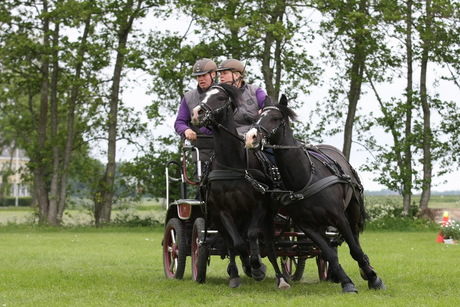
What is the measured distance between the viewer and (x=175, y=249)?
11.4 metres

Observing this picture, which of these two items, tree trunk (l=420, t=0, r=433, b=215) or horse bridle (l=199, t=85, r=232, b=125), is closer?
horse bridle (l=199, t=85, r=232, b=125)

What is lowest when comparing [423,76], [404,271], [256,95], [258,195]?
[404,271]

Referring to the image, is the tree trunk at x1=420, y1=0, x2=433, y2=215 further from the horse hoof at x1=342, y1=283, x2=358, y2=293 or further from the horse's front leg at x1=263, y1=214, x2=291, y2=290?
the horse hoof at x1=342, y1=283, x2=358, y2=293

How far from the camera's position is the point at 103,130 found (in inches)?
1206

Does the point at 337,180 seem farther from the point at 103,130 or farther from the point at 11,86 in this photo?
the point at 11,86

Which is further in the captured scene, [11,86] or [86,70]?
[11,86]

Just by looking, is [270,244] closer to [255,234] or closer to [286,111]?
[255,234]

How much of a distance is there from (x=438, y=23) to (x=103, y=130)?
39.8 ft

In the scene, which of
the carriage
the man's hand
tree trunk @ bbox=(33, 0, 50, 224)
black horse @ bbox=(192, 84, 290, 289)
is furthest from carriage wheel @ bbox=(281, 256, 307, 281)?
tree trunk @ bbox=(33, 0, 50, 224)

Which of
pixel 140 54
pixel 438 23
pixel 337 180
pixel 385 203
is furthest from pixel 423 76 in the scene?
pixel 337 180

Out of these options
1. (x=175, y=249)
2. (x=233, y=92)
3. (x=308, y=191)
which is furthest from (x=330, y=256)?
(x=175, y=249)

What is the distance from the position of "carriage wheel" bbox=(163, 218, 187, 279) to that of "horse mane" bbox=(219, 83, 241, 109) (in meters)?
2.31

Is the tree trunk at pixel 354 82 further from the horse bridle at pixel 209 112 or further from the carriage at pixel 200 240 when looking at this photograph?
the horse bridle at pixel 209 112

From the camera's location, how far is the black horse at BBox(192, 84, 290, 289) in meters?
9.33
